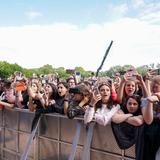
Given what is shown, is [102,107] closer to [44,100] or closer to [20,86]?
[44,100]

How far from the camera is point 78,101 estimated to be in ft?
20.6

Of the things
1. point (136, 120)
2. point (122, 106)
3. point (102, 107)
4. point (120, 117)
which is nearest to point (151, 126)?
point (136, 120)

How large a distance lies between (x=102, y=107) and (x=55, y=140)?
59.2 inches

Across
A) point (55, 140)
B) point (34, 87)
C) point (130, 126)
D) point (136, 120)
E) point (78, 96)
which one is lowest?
point (55, 140)

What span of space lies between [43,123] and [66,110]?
3.05ft

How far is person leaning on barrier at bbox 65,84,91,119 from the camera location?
5965mm

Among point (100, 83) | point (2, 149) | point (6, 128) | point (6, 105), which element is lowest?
point (2, 149)

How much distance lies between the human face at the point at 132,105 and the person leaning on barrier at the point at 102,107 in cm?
33

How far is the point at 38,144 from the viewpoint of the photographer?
23.7 ft

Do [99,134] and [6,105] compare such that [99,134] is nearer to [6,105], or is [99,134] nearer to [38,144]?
[38,144]

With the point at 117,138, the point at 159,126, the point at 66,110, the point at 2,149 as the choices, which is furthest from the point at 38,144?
the point at 159,126

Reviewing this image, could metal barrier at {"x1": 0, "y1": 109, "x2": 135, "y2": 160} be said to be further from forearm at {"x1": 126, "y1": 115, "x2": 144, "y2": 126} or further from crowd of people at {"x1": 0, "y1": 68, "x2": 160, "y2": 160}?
forearm at {"x1": 126, "y1": 115, "x2": 144, "y2": 126}

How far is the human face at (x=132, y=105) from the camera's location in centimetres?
504

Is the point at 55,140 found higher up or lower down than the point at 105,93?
lower down
